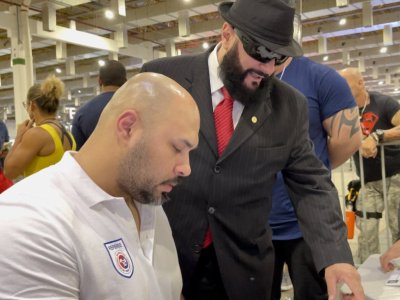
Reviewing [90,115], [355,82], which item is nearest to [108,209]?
[90,115]

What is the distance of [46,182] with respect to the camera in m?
1.07

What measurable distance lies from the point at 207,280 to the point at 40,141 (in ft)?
5.50

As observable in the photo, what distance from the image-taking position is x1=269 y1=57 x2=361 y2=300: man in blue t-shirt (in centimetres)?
204

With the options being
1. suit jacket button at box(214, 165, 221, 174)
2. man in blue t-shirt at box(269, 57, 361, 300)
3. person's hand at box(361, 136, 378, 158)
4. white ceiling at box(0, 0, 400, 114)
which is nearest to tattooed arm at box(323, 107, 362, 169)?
man in blue t-shirt at box(269, 57, 361, 300)

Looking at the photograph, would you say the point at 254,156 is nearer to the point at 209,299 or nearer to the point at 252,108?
the point at 252,108

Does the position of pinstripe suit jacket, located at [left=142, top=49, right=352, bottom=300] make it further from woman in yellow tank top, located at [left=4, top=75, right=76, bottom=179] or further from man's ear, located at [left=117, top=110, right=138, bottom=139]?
woman in yellow tank top, located at [left=4, top=75, right=76, bottom=179]

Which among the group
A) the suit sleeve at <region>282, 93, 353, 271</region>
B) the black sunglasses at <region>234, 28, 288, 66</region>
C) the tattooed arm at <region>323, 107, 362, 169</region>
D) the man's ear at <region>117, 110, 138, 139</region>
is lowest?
the suit sleeve at <region>282, 93, 353, 271</region>

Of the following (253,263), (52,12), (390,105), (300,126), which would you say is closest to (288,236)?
(253,263)

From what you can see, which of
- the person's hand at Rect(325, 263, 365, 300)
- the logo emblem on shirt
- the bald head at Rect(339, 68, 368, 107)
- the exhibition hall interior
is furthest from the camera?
the exhibition hall interior

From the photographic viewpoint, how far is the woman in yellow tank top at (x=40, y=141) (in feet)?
9.61

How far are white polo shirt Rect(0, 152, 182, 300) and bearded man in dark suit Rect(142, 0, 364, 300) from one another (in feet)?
1.36

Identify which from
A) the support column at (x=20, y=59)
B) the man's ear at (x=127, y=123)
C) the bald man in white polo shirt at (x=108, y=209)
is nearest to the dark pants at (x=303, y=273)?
the bald man in white polo shirt at (x=108, y=209)

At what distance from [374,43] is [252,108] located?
1312 cm

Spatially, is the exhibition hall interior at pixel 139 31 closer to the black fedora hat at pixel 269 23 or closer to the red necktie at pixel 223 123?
the red necktie at pixel 223 123
